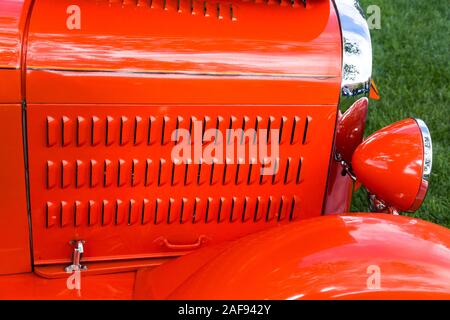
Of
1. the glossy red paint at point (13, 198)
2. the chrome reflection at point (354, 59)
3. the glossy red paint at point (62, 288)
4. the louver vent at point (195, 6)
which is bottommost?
the glossy red paint at point (62, 288)

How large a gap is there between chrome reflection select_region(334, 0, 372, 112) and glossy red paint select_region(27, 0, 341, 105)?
2cm

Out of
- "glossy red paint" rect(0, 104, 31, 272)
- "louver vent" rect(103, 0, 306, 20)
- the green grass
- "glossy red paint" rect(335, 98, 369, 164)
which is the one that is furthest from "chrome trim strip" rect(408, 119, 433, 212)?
the green grass

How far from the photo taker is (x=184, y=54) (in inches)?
61.9

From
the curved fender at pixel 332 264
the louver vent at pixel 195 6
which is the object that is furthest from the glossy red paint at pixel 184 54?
the curved fender at pixel 332 264

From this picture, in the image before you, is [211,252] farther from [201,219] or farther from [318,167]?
[318,167]

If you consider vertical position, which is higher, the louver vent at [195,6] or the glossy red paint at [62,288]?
the louver vent at [195,6]

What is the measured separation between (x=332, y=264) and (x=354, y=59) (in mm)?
574

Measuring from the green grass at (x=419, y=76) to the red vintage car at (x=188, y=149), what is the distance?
49.4 inches

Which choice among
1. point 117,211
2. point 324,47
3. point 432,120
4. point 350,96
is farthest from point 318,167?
point 432,120

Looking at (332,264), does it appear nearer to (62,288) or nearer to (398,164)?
(398,164)

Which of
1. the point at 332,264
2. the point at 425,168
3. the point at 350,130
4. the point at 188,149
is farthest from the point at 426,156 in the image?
the point at 188,149

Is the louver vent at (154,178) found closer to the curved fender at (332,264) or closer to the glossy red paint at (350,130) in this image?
the glossy red paint at (350,130)

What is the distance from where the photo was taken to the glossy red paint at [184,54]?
1.51 m

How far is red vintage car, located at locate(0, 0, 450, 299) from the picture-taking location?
1.48 m
